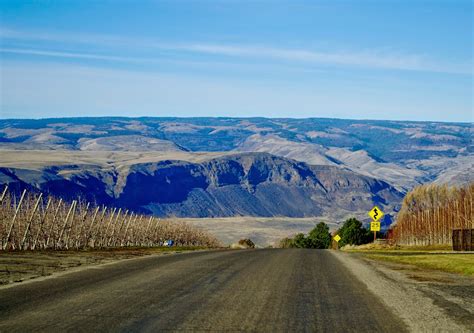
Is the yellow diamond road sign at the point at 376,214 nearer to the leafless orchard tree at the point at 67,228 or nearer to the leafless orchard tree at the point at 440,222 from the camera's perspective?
the leafless orchard tree at the point at 440,222

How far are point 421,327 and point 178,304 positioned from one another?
5.47m

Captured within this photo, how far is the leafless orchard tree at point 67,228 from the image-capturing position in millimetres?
49909

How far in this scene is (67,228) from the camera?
56.5m

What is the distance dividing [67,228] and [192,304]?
140ft

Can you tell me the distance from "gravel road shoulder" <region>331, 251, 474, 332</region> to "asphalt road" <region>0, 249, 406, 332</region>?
19.5 inches

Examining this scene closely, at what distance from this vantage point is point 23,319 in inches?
529

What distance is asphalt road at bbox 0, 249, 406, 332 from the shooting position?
1315 centimetres

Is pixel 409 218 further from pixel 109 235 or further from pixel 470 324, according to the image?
pixel 470 324

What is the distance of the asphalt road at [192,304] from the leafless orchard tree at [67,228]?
22.8 metres

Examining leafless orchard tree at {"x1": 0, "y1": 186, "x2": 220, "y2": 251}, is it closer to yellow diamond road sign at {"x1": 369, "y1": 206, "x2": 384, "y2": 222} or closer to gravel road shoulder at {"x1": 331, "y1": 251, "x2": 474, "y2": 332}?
gravel road shoulder at {"x1": 331, "y1": 251, "x2": 474, "y2": 332}

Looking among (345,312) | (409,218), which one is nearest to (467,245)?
(345,312)

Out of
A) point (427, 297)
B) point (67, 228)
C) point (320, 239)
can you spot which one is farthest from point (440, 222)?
point (427, 297)

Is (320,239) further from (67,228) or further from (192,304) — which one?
(192,304)

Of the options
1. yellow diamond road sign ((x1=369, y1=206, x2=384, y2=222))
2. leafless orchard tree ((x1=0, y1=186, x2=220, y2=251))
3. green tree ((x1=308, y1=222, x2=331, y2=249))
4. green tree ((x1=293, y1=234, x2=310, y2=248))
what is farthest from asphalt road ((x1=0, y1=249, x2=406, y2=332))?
green tree ((x1=293, y1=234, x2=310, y2=248))
